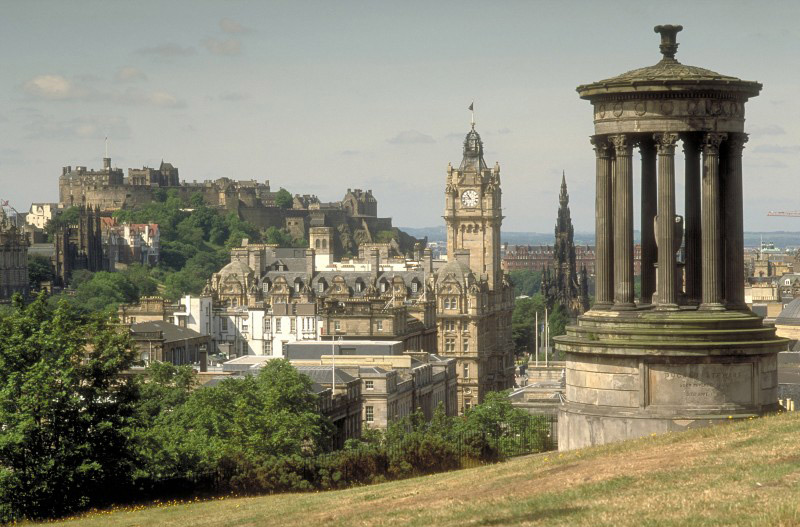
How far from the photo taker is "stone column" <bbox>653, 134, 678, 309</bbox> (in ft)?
134

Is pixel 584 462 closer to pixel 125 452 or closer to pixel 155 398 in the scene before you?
pixel 125 452

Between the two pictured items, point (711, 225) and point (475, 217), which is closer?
point (711, 225)

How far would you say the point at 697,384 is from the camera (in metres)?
41.0

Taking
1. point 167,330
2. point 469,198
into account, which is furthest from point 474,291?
point 167,330

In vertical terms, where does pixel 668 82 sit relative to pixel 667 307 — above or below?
above

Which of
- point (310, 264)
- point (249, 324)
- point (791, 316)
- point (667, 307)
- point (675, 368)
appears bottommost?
point (249, 324)

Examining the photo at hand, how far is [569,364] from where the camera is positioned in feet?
139

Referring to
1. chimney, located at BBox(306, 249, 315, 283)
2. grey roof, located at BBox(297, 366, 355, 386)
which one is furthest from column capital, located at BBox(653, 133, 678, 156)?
chimney, located at BBox(306, 249, 315, 283)

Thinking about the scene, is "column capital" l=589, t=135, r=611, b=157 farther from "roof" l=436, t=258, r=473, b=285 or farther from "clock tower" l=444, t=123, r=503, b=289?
"clock tower" l=444, t=123, r=503, b=289

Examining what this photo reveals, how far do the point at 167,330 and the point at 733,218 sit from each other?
387ft

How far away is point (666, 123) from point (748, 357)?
5166 millimetres

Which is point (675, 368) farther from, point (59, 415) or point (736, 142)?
point (59, 415)

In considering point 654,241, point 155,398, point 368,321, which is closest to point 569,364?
point 654,241

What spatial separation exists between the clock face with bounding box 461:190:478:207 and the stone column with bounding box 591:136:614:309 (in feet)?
509
